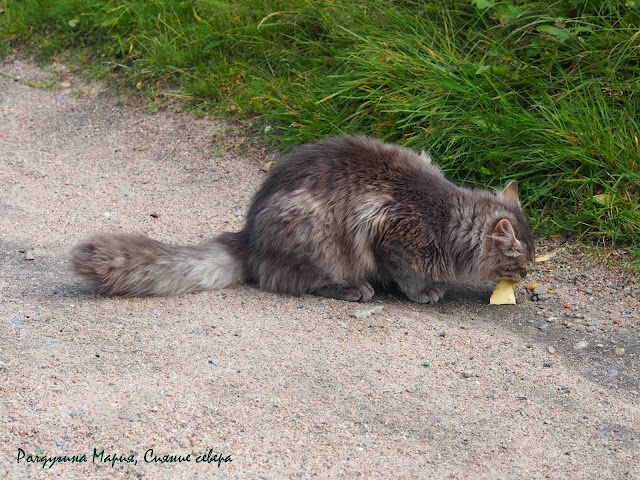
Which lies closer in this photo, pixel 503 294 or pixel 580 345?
pixel 580 345

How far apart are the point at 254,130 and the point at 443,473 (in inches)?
173

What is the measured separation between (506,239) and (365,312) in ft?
3.32

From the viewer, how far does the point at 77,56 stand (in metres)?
8.41

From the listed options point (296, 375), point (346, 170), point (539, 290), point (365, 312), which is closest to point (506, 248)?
point (539, 290)

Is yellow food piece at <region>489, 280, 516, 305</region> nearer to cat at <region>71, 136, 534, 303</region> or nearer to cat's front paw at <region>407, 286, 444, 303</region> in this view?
cat at <region>71, 136, 534, 303</region>

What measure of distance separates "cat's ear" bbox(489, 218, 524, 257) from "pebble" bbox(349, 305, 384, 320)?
0.85m

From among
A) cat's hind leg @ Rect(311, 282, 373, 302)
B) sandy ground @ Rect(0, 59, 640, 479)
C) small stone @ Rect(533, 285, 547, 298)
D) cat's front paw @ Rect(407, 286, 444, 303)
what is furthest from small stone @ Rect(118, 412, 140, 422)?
small stone @ Rect(533, 285, 547, 298)

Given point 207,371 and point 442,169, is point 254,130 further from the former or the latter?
point 207,371

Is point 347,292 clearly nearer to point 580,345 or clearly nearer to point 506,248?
point 506,248

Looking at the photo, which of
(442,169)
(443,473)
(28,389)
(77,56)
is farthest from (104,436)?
(77,56)

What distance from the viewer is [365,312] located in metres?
4.84

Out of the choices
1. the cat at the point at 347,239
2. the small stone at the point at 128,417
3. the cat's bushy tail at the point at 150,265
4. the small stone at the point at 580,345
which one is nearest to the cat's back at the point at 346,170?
the cat at the point at 347,239

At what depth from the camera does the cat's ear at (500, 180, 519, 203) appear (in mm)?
5289

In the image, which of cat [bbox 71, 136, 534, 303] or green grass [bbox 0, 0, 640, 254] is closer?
cat [bbox 71, 136, 534, 303]
